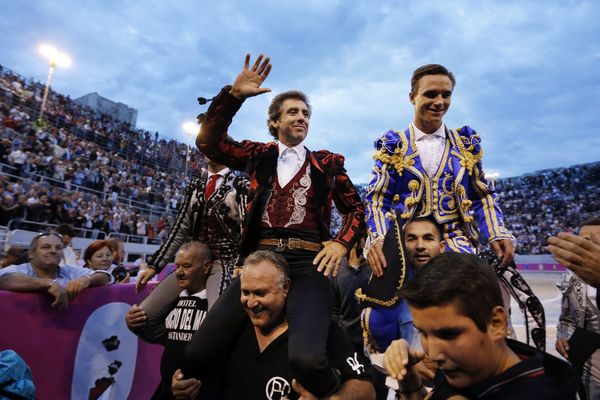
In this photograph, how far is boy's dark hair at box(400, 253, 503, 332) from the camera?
1.50m

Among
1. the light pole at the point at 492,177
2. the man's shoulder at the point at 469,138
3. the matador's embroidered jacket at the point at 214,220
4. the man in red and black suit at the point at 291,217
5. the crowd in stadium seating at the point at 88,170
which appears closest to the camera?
the man in red and black suit at the point at 291,217

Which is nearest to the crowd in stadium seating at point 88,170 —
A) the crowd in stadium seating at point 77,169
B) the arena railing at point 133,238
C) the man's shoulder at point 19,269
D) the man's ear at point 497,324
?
the crowd in stadium seating at point 77,169

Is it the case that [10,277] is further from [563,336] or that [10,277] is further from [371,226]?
[563,336]

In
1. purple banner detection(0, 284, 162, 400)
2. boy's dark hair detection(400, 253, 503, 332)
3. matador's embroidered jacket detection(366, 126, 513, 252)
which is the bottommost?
purple banner detection(0, 284, 162, 400)

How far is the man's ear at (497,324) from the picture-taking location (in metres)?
1.50

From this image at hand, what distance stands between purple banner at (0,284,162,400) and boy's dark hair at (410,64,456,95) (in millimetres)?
3630

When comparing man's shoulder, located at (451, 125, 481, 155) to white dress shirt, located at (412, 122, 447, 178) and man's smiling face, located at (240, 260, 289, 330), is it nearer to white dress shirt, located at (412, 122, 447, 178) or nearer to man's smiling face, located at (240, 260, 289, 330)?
white dress shirt, located at (412, 122, 447, 178)

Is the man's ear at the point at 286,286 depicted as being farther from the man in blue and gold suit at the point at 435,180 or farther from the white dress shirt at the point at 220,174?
the white dress shirt at the point at 220,174

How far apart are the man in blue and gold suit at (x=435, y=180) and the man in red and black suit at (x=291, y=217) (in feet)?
0.81

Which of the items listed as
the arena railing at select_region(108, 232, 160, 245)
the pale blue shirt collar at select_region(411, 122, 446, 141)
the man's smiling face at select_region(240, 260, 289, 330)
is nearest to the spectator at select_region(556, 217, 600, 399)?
the pale blue shirt collar at select_region(411, 122, 446, 141)

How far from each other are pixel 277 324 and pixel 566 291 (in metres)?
2.60

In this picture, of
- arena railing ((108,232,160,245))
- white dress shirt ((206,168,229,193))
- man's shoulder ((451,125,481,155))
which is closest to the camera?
man's shoulder ((451,125,481,155))

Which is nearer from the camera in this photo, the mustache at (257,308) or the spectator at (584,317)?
the mustache at (257,308)

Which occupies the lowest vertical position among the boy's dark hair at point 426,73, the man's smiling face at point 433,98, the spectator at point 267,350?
the spectator at point 267,350
